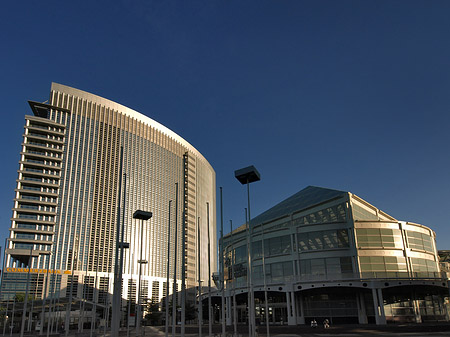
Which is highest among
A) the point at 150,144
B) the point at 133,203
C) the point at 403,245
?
the point at 150,144

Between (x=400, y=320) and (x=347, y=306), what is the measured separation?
26.8ft

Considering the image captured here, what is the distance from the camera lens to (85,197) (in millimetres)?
112125

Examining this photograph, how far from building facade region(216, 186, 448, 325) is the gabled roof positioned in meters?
0.38

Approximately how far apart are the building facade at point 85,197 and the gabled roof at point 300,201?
2933 centimetres

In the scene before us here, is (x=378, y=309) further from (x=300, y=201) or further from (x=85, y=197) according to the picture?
(x=85, y=197)

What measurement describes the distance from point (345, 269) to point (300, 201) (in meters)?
16.4

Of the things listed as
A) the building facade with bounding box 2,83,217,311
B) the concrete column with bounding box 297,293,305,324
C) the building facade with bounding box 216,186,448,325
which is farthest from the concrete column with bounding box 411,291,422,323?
the building facade with bounding box 2,83,217,311

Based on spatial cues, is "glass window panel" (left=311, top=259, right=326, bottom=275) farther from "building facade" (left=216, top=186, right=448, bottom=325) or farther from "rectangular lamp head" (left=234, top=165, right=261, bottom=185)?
"rectangular lamp head" (left=234, top=165, right=261, bottom=185)

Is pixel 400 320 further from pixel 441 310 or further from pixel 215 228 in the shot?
pixel 215 228

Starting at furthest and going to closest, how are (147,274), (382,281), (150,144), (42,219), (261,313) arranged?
1. (150,144)
2. (147,274)
3. (42,219)
4. (261,313)
5. (382,281)

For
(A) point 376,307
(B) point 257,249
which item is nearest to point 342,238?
(A) point 376,307

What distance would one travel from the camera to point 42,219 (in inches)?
4092

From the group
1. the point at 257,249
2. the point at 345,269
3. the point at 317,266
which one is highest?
the point at 257,249

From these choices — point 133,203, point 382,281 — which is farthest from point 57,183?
point 382,281
